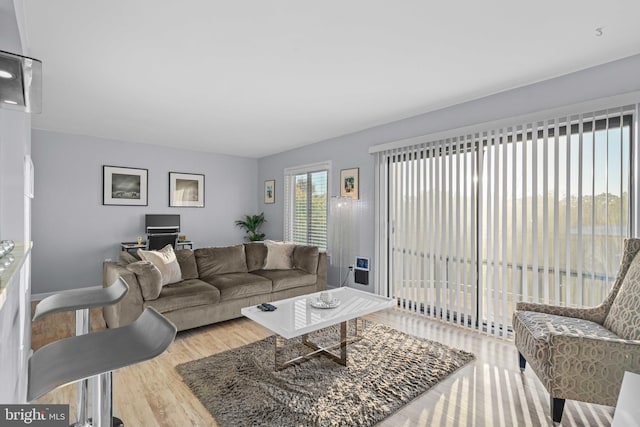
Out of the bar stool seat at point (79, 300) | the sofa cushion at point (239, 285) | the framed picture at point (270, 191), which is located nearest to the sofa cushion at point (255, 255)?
the sofa cushion at point (239, 285)

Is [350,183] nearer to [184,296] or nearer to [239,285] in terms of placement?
[239,285]

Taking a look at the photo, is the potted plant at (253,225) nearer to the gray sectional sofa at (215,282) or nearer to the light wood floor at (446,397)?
the gray sectional sofa at (215,282)

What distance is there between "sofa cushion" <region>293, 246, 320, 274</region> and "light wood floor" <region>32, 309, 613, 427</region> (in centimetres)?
162

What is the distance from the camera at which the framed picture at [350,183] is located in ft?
15.6

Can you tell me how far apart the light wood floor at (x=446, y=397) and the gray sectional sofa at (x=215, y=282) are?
40cm

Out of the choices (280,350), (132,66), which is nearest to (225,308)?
(280,350)

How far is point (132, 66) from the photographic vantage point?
8.95ft

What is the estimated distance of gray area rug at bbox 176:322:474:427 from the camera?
1.99 metres

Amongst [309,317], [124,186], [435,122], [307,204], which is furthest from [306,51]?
[124,186]

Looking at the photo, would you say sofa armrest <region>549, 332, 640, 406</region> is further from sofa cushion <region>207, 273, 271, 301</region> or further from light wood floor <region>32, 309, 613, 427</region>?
sofa cushion <region>207, 273, 271, 301</region>

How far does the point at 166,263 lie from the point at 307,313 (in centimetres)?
186

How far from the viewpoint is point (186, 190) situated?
20.1ft

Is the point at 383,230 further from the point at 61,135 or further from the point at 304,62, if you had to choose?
the point at 61,135

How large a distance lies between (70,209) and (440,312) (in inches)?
221
